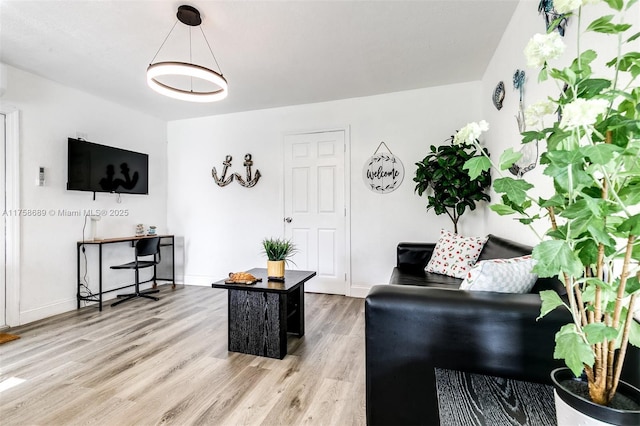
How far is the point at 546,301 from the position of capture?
64 centimetres

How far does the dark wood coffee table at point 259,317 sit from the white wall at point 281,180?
1736 millimetres

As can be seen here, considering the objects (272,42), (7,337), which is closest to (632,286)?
(272,42)

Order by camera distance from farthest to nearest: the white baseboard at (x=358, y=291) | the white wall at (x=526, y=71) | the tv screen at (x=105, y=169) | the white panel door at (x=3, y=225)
→ the white baseboard at (x=358, y=291) < the tv screen at (x=105, y=169) < the white panel door at (x=3, y=225) < the white wall at (x=526, y=71)

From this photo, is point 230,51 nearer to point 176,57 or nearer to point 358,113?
point 176,57

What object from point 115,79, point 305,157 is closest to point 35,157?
point 115,79

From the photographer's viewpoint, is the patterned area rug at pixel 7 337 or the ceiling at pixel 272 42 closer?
the ceiling at pixel 272 42

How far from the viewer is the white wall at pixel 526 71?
4.22ft

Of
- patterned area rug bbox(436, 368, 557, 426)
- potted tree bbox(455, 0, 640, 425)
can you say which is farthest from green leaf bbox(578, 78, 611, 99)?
patterned area rug bbox(436, 368, 557, 426)

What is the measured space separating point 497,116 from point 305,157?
227cm

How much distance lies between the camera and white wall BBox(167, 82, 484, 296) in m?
3.69

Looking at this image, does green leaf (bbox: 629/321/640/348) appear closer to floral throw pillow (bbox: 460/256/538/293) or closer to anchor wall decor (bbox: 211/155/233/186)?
floral throw pillow (bbox: 460/256/538/293)

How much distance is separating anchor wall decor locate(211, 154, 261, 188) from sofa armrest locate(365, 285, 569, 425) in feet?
11.0

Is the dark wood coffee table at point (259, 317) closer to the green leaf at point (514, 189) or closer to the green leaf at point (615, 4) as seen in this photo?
the green leaf at point (514, 189)

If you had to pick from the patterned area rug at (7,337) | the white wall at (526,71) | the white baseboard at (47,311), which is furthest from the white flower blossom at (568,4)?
the white baseboard at (47,311)
